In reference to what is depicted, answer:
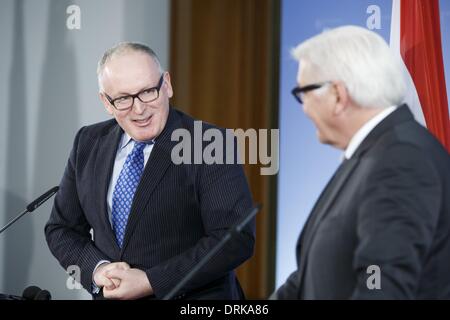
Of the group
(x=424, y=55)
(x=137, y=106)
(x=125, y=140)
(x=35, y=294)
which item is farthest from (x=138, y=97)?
(x=424, y=55)

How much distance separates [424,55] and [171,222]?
6.15ft

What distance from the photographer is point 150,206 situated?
2320 mm

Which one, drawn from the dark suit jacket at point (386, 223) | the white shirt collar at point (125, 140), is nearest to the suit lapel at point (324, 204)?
the dark suit jacket at point (386, 223)

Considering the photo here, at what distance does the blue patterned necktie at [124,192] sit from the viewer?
2365 mm

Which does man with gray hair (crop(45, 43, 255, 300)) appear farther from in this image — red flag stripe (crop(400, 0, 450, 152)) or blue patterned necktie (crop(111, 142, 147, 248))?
red flag stripe (crop(400, 0, 450, 152))

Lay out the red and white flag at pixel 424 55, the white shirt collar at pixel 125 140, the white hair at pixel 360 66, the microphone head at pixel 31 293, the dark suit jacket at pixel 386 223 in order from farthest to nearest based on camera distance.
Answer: the red and white flag at pixel 424 55, the white shirt collar at pixel 125 140, the microphone head at pixel 31 293, the white hair at pixel 360 66, the dark suit jacket at pixel 386 223

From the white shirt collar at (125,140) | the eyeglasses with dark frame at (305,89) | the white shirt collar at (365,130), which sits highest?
the eyeglasses with dark frame at (305,89)

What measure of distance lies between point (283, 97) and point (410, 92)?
2.52 ft

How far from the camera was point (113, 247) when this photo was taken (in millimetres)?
2367

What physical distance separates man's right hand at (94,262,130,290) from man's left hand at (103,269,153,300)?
0.05 feet

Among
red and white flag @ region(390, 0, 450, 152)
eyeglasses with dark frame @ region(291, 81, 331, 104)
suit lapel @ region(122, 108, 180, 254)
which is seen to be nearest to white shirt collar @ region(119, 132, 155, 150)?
suit lapel @ region(122, 108, 180, 254)

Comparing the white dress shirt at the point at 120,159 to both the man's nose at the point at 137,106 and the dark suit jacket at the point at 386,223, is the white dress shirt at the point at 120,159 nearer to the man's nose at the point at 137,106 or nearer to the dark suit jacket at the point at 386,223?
the man's nose at the point at 137,106

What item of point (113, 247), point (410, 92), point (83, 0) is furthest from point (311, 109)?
point (83, 0)

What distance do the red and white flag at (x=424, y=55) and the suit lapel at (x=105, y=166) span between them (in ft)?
5.44
